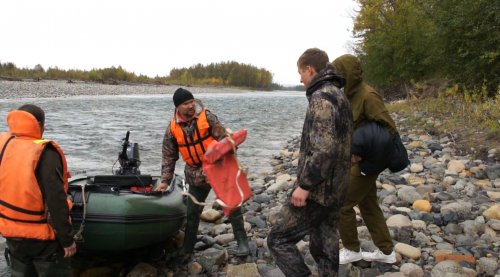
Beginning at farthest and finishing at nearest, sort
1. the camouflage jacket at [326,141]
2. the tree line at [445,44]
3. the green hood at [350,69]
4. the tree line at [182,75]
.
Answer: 1. the tree line at [182,75]
2. the tree line at [445,44]
3. the green hood at [350,69]
4. the camouflage jacket at [326,141]

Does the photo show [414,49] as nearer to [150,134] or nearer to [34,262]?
[150,134]

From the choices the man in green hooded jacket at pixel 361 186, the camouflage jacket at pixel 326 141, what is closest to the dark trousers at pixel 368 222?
the man in green hooded jacket at pixel 361 186

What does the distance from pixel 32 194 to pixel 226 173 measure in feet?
4.73

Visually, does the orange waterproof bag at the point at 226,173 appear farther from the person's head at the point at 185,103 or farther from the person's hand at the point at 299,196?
the person's head at the point at 185,103

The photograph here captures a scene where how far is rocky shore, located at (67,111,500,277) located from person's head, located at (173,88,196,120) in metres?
1.59

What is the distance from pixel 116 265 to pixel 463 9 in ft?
41.1

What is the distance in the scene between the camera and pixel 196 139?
4477mm

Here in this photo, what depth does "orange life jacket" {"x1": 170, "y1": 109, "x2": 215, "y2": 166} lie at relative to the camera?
4449mm

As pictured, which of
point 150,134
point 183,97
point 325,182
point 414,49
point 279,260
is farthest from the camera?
point 414,49

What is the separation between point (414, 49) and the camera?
21766 millimetres

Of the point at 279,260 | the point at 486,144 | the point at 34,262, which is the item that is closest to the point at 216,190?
the point at 279,260

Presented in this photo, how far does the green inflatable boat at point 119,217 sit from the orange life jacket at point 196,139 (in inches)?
25.0

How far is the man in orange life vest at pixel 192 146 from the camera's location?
4438 mm

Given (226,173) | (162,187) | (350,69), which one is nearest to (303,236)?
(226,173)
